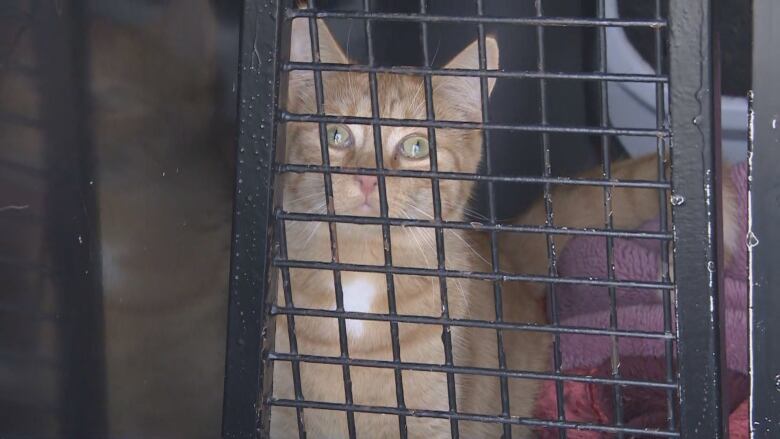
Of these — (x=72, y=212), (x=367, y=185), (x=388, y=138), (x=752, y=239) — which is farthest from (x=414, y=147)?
(x=752, y=239)

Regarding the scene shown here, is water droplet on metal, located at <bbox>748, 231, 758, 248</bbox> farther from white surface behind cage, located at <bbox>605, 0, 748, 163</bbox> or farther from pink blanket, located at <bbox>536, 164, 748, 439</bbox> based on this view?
white surface behind cage, located at <bbox>605, 0, 748, 163</bbox>

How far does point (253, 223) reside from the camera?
1080 millimetres

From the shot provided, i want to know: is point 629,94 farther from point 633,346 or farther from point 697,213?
point 697,213

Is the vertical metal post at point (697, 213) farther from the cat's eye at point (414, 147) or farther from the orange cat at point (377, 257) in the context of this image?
the cat's eye at point (414, 147)

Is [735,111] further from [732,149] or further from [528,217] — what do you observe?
[528,217]

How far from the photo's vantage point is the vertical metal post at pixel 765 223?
36.9 inches

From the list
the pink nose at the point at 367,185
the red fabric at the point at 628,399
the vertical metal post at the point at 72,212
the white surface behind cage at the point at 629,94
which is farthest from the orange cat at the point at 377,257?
the white surface behind cage at the point at 629,94

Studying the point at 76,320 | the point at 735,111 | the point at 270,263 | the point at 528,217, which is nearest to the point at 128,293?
the point at 76,320

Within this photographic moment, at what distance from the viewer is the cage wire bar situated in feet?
3.18

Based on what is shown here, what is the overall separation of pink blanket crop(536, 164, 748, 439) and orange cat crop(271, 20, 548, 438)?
0.54 feet

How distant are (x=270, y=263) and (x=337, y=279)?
0.27ft

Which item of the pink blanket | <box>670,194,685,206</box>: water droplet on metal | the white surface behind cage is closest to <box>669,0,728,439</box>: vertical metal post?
<box>670,194,685,206</box>: water droplet on metal

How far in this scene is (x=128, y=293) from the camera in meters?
1.31

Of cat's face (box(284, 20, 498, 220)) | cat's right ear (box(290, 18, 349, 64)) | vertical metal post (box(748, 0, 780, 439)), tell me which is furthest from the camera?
cat's face (box(284, 20, 498, 220))
